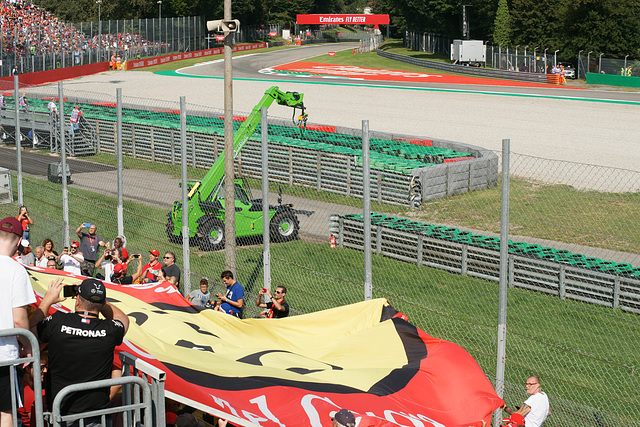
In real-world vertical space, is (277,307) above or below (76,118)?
below

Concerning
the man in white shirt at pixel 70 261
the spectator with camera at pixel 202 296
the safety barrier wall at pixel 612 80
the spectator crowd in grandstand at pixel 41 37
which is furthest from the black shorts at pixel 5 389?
the safety barrier wall at pixel 612 80

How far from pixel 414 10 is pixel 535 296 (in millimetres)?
76353

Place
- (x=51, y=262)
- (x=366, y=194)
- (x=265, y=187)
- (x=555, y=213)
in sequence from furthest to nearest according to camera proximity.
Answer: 1. (x=555, y=213)
2. (x=51, y=262)
3. (x=265, y=187)
4. (x=366, y=194)

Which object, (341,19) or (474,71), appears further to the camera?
(341,19)

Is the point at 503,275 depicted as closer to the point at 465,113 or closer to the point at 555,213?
the point at 555,213

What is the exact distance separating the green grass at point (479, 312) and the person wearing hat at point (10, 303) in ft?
15.6

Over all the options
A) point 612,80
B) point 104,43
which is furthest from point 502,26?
point 104,43

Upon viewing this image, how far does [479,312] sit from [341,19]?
111 m

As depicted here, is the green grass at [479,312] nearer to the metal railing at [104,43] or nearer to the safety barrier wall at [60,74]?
the safety barrier wall at [60,74]

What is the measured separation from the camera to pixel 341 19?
117750 mm

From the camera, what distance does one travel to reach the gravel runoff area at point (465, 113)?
2919 cm

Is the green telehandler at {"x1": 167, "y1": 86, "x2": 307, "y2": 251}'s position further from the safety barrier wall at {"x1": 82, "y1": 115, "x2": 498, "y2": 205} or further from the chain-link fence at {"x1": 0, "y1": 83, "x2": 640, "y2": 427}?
the safety barrier wall at {"x1": 82, "y1": 115, "x2": 498, "y2": 205}

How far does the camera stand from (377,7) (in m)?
139

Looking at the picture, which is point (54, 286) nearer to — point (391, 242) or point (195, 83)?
point (391, 242)
